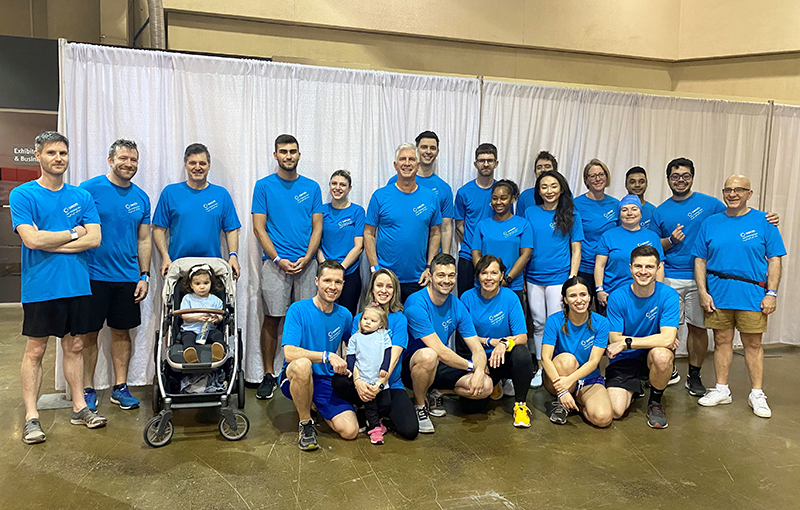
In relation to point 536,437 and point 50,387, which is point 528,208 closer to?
point 536,437

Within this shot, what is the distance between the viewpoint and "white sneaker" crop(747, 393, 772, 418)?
403 centimetres

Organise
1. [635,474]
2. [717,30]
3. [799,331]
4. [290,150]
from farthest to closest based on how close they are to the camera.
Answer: [717,30] → [799,331] → [290,150] → [635,474]

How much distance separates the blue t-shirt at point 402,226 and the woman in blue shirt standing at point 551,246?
0.81 meters

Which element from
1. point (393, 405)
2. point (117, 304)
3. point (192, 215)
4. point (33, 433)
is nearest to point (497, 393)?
point (393, 405)

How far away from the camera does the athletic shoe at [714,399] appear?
4222 millimetres

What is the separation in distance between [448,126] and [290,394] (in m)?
2.55

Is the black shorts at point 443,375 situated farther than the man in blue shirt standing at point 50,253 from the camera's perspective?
Yes

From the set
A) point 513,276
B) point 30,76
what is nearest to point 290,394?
point 513,276

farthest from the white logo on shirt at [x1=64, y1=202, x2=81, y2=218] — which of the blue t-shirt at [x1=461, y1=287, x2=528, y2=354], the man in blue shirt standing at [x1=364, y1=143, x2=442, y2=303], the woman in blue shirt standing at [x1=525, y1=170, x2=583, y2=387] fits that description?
the woman in blue shirt standing at [x1=525, y1=170, x2=583, y2=387]

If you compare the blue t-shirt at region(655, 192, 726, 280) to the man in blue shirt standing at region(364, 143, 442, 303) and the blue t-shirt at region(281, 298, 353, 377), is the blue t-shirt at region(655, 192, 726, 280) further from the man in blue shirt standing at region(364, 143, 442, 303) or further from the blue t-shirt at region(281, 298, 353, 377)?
the blue t-shirt at region(281, 298, 353, 377)

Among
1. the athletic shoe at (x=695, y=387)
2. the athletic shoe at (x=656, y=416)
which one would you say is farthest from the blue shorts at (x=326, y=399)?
the athletic shoe at (x=695, y=387)

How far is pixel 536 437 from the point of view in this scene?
3.62 m

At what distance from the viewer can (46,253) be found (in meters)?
3.35

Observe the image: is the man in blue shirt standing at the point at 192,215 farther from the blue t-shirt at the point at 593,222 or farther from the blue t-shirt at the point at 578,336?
the blue t-shirt at the point at 593,222
